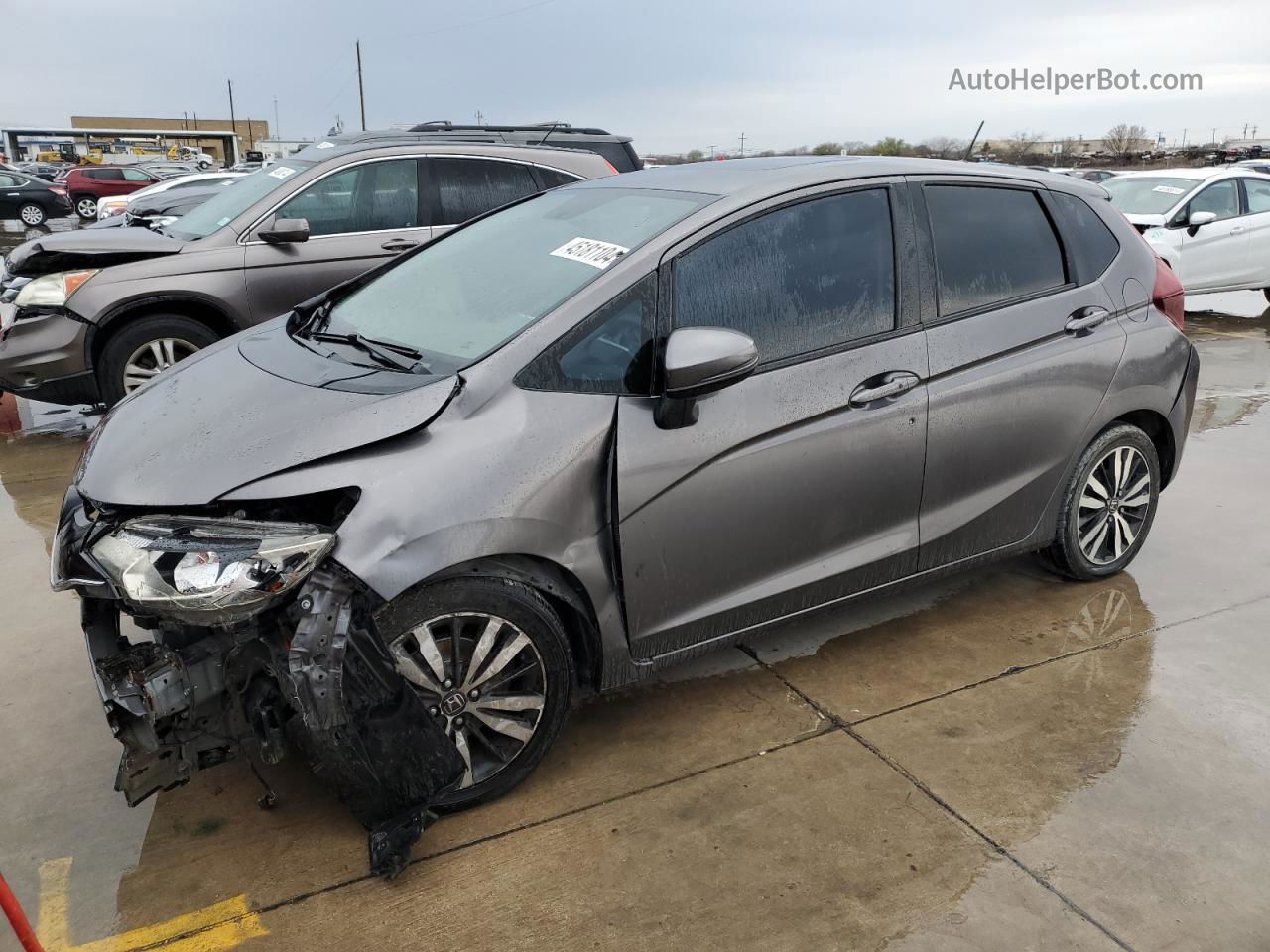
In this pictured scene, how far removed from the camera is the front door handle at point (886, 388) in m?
3.24

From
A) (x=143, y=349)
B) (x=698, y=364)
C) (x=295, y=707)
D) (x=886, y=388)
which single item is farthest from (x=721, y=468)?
(x=143, y=349)

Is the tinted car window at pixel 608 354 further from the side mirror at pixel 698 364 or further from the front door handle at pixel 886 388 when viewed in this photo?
the front door handle at pixel 886 388

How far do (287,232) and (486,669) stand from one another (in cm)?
407

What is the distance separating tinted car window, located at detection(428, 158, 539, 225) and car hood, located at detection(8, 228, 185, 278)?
1.63 m

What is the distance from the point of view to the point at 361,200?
21.5ft

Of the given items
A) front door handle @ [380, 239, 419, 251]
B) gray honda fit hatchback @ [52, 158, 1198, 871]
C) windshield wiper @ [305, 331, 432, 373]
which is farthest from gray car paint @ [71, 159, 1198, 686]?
front door handle @ [380, 239, 419, 251]

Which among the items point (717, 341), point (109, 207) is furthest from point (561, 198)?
point (109, 207)

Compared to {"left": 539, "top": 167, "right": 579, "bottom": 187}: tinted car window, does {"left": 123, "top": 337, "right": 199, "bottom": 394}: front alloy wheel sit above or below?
below

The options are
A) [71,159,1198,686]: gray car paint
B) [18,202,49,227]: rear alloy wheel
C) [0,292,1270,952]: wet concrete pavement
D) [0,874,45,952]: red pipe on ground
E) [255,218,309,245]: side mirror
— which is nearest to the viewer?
[0,874,45,952]: red pipe on ground

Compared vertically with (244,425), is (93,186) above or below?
above

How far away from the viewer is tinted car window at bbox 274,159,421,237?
646cm

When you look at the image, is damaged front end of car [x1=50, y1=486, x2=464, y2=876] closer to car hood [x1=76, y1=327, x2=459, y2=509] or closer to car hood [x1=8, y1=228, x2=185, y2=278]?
car hood [x1=76, y1=327, x2=459, y2=509]

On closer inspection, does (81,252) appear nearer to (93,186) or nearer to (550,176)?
(550,176)

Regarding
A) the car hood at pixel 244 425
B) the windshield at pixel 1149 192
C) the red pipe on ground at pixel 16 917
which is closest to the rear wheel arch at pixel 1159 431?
the car hood at pixel 244 425
